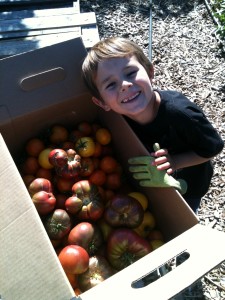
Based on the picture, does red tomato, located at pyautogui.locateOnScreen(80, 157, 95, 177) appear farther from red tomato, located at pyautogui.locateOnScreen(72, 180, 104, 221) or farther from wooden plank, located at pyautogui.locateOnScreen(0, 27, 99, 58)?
wooden plank, located at pyautogui.locateOnScreen(0, 27, 99, 58)

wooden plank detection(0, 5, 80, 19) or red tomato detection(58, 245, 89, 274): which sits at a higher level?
→ wooden plank detection(0, 5, 80, 19)

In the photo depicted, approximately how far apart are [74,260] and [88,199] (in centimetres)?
37

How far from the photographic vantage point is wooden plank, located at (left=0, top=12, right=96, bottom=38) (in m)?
3.21

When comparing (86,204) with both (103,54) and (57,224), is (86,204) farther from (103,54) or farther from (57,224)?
(103,54)

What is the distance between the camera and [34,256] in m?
1.18

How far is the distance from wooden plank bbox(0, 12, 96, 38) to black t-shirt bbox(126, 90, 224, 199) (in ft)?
5.20

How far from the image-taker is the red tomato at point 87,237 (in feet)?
5.50

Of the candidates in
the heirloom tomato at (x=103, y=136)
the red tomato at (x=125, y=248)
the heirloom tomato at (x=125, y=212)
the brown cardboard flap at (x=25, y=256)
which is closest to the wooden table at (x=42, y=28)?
the heirloom tomato at (x=103, y=136)

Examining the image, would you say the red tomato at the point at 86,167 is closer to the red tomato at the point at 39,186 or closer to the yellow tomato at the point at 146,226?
the red tomato at the point at 39,186

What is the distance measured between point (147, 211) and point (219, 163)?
3.36 feet

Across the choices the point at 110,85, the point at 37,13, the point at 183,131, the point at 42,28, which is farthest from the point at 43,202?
the point at 37,13

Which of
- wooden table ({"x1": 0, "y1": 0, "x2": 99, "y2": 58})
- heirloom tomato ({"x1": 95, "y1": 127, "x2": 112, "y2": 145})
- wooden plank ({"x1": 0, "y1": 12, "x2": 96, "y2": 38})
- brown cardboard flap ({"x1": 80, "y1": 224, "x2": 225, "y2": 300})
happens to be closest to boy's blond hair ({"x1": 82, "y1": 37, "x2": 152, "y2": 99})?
heirloom tomato ({"x1": 95, "y1": 127, "x2": 112, "y2": 145})

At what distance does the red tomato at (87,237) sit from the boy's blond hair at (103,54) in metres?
0.68

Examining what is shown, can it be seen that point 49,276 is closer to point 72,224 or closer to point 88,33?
point 72,224
